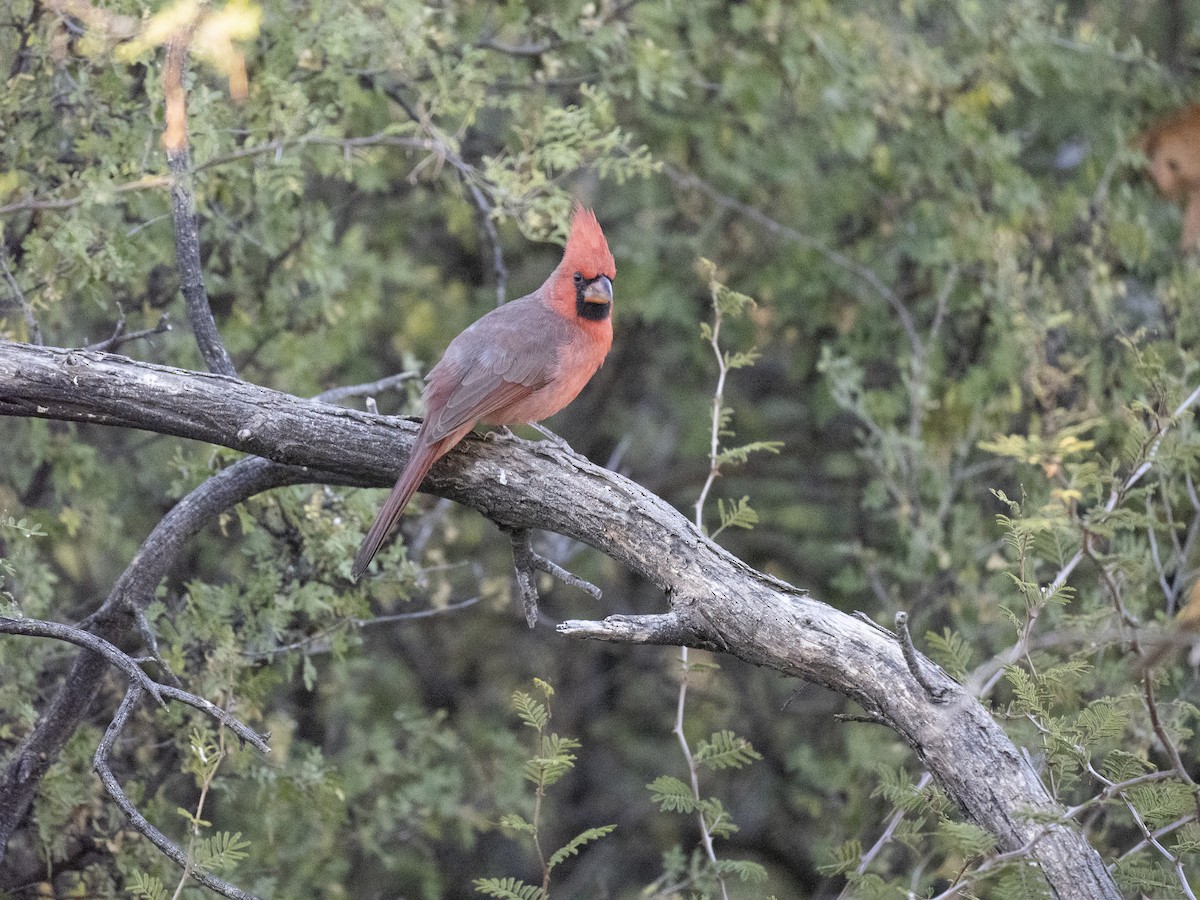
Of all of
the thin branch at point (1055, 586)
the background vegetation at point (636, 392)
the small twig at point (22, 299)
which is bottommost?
the background vegetation at point (636, 392)

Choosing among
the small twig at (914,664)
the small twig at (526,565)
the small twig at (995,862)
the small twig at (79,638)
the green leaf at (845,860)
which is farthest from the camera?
the small twig at (526,565)

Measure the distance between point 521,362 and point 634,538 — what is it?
83 centimetres

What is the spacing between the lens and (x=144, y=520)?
16.0ft

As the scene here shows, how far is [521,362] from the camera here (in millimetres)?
3561

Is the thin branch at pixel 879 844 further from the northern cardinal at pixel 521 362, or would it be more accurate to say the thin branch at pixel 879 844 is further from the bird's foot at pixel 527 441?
the northern cardinal at pixel 521 362

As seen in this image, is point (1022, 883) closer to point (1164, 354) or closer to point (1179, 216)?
point (1164, 354)

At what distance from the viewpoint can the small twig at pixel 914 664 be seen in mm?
2311

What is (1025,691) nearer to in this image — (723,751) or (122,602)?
(723,751)

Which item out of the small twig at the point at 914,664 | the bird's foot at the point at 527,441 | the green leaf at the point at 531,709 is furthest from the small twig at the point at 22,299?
the small twig at the point at 914,664

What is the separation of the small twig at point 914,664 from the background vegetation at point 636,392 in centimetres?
10

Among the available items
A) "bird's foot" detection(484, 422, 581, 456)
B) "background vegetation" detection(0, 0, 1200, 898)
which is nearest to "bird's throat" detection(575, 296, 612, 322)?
"background vegetation" detection(0, 0, 1200, 898)

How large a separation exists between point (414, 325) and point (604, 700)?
235cm

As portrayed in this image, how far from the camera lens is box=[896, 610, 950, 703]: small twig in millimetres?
2311

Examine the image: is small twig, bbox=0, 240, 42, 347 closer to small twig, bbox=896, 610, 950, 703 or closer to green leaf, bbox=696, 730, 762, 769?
green leaf, bbox=696, 730, 762, 769
